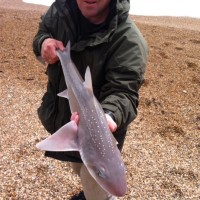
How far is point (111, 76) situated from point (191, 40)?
27.2 feet

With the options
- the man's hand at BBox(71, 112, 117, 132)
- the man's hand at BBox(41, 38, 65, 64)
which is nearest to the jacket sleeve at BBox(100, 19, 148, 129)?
the man's hand at BBox(71, 112, 117, 132)

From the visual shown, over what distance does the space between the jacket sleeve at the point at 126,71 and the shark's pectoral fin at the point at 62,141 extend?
0.51 meters

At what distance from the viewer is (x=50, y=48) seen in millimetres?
2324

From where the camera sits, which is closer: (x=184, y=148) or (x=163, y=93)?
(x=184, y=148)

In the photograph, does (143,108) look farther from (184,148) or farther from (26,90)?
(26,90)

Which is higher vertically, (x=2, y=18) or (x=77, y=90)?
(x=77, y=90)

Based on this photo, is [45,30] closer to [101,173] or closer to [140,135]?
[101,173]

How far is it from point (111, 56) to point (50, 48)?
38 cm

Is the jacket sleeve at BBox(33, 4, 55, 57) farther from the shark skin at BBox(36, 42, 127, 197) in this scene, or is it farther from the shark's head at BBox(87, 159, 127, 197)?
the shark's head at BBox(87, 159, 127, 197)

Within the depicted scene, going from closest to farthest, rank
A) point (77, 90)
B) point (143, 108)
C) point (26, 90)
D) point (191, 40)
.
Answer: point (77, 90) < point (143, 108) < point (26, 90) < point (191, 40)

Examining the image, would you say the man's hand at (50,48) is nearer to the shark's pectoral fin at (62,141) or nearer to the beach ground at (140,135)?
the shark's pectoral fin at (62,141)

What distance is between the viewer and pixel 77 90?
185 cm

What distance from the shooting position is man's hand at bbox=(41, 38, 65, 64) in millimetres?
2301

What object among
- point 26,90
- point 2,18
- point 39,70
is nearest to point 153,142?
point 26,90
